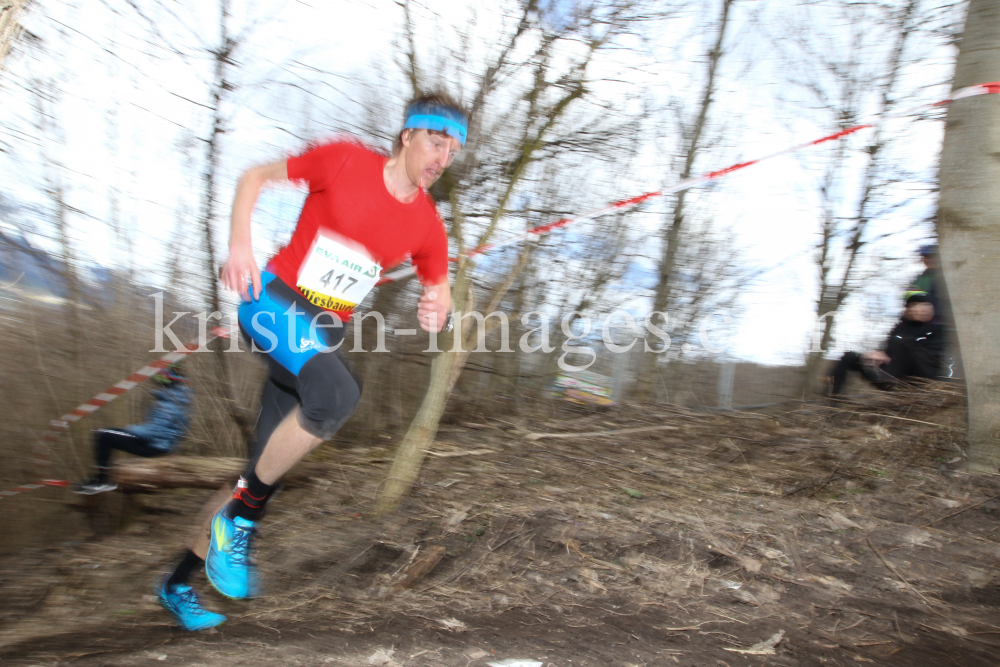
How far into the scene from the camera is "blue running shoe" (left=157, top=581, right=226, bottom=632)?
2242mm

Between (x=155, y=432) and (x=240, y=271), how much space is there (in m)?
2.67

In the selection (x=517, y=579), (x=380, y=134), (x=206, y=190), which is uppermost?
(x=380, y=134)

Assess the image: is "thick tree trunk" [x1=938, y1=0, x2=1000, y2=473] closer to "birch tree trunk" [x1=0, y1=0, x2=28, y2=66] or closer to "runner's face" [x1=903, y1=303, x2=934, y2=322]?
"runner's face" [x1=903, y1=303, x2=934, y2=322]

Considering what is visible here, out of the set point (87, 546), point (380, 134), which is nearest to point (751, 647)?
point (87, 546)

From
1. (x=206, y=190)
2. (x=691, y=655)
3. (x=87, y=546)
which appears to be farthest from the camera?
(x=206, y=190)

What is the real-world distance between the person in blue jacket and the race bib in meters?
2.57

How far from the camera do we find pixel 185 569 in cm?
238

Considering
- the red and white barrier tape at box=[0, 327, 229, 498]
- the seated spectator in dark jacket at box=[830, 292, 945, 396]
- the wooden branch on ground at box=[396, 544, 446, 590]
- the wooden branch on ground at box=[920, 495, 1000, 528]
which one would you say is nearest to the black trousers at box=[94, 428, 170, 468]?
the red and white barrier tape at box=[0, 327, 229, 498]

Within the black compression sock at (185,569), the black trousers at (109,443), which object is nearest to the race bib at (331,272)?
the black compression sock at (185,569)

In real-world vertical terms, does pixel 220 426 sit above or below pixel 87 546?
above

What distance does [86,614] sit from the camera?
260 cm

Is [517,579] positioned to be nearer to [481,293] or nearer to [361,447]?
[361,447]

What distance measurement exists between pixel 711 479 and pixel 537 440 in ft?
4.84

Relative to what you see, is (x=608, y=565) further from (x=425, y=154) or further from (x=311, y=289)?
(x=425, y=154)
